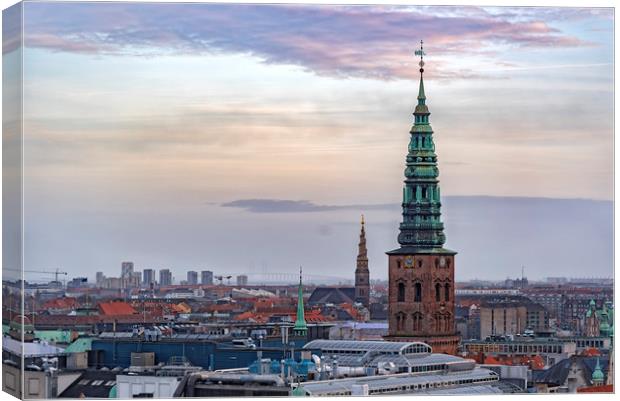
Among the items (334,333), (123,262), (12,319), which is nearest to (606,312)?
(334,333)

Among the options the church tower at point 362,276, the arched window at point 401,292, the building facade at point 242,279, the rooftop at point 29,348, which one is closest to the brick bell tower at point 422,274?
the arched window at point 401,292

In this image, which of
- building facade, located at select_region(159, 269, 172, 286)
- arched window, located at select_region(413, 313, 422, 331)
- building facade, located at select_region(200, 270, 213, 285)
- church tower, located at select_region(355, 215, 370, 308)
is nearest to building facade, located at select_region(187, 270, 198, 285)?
building facade, located at select_region(200, 270, 213, 285)

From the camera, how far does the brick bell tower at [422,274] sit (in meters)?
49.5

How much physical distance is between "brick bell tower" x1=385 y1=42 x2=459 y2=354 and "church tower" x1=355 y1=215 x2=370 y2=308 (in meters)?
0.92

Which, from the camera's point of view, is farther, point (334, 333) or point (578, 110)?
point (334, 333)

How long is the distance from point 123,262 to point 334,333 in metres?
18.8

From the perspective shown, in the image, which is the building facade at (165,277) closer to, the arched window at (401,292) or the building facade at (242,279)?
the building facade at (242,279)

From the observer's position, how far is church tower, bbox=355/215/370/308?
51000 mm

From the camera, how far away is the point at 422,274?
170 ft

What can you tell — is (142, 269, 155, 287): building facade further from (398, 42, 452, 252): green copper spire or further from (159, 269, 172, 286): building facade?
(398, 42, 452, 252): green copper spire

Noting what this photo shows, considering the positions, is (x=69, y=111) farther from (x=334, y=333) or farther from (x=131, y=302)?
(x=131, y=302)

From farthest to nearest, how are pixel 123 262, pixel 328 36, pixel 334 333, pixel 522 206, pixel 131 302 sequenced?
pixel 131 302 < pixel 334 333 < pixel 123 262 < pixel 522 206 < pixel 328 36

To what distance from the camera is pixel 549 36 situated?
37.1m

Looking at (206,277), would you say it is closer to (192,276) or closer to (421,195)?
(192,276)
